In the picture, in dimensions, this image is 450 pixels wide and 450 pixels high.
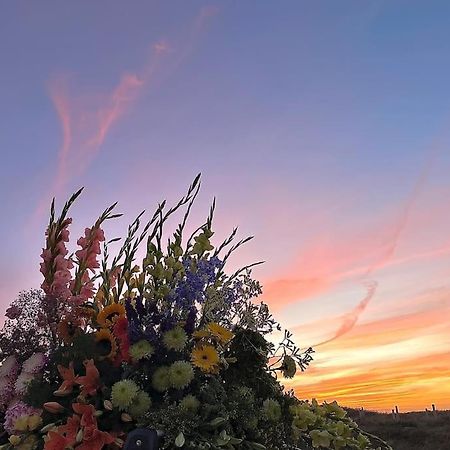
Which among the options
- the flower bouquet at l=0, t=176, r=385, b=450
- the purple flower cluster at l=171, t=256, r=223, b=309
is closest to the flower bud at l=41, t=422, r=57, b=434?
the flower bouquet at l=0, t=176, r=385, b=450

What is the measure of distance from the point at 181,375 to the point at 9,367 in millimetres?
1053

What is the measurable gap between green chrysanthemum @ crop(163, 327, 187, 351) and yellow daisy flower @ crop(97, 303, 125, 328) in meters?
0.30

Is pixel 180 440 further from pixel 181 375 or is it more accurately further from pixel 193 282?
pixel 193 282

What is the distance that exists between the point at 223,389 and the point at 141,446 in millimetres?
459

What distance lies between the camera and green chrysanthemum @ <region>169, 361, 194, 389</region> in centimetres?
244

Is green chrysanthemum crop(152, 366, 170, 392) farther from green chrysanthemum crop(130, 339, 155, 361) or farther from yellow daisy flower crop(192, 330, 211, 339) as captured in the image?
yellow daisy flower crop(192, 330, 211, 339)

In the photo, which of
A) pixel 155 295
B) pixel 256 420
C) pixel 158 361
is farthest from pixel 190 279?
pixel 256 420

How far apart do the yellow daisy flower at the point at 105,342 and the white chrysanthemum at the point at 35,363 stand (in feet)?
1.13

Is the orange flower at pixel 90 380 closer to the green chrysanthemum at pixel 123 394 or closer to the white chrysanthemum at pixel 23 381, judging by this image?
the green chrysanthemum at pixel 123 394

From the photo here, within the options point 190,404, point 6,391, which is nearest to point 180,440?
point 190,404

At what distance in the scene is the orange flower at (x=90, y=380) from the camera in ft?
8.19

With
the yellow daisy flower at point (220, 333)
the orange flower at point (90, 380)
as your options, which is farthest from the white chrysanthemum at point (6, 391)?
the yellow daisy flower at point (220, 333)

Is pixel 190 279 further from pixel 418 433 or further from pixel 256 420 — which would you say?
pixel 418 433

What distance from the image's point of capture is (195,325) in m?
2.78
